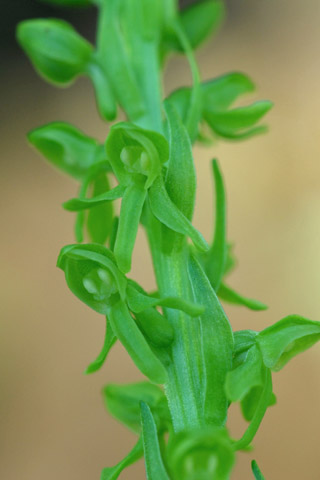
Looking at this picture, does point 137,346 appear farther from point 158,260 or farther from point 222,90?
point 222,90

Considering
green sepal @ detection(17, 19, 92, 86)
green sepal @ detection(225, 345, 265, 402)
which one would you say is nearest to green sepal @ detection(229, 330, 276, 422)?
green sepal @ detection(225, 345, 265, 402)

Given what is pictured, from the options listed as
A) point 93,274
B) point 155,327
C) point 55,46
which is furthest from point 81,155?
point 155,327

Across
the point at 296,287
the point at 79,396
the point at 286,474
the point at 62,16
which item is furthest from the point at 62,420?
the point at 62,16

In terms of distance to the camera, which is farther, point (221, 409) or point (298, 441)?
point (298, 441)

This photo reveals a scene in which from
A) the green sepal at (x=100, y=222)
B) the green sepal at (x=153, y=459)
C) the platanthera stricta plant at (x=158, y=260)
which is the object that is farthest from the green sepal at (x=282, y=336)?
the green sepal at (x=100, y=222)

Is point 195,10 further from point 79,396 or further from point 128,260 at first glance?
point 79,396

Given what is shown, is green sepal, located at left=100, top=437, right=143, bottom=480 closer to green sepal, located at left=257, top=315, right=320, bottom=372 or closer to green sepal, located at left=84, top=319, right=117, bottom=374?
green sepal, located at left=84, top=319, right=117, bottom=374
